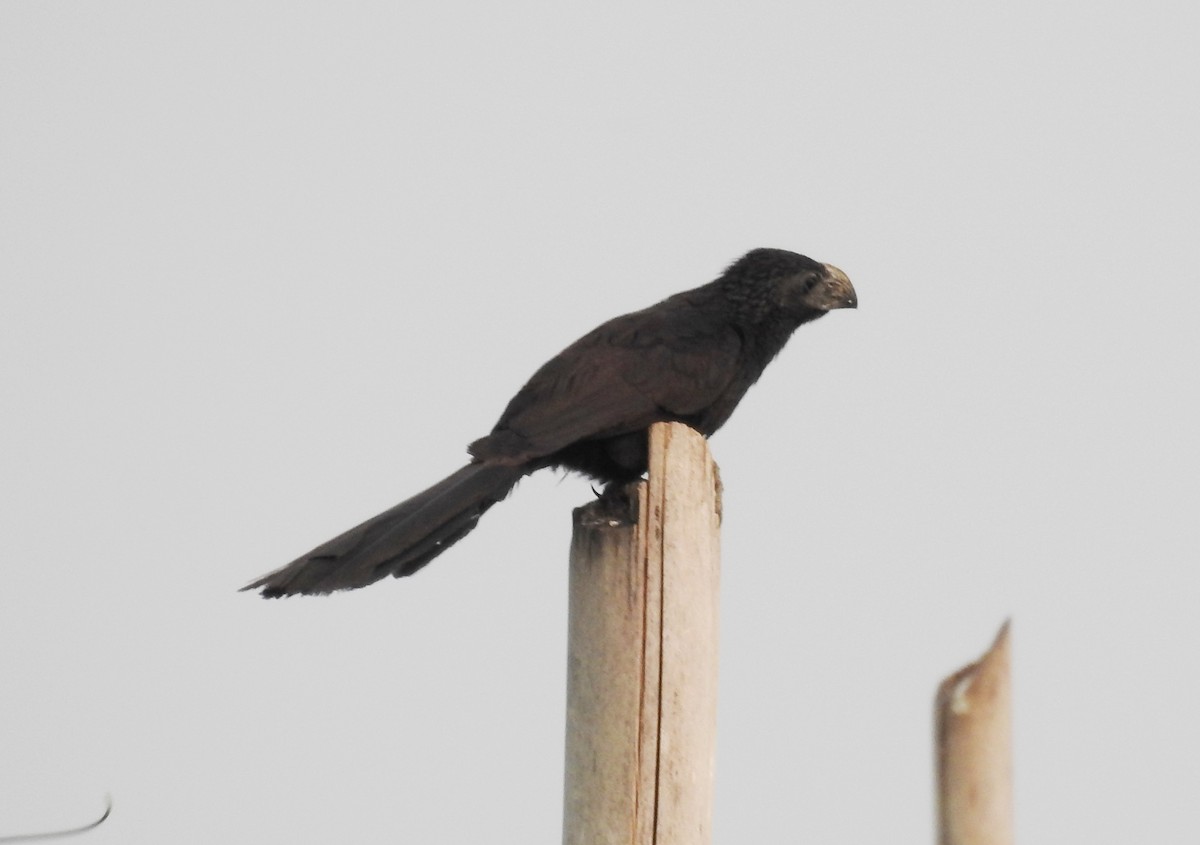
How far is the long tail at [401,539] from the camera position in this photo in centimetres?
335

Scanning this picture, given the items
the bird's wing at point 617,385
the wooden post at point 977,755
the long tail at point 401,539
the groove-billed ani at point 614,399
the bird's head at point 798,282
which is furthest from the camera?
the bird's head at point 798,282

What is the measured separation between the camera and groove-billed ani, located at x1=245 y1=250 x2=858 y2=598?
350 centimetres

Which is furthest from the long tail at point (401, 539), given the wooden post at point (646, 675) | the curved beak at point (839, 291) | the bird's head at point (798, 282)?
the curved beak at point (839, 291)

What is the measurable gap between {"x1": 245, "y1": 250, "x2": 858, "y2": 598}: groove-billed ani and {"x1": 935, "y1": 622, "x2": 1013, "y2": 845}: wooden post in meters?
2.42

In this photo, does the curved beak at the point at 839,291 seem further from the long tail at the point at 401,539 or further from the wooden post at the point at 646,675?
the wooden post at the point at 646,675

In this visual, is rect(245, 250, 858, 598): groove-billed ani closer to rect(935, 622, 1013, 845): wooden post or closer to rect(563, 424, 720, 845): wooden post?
rect(563, 424, 720, 845): wooden post

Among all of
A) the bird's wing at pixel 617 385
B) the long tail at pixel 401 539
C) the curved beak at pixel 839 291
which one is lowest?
the long tail at pixel 401 539

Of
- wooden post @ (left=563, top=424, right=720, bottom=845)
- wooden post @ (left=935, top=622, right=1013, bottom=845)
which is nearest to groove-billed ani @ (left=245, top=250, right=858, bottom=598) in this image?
wooden post @ (left=563, top=424, right=720, bottom=845)

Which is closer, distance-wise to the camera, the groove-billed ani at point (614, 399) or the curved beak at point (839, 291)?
the groove-billed ani at point (614, 399)

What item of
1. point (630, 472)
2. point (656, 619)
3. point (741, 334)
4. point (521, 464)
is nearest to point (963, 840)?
point (656, 619)

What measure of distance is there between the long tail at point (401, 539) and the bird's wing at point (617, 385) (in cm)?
16

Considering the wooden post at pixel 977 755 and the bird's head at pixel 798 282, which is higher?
the bird's head at pixel 798 282

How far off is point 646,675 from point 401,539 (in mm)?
742

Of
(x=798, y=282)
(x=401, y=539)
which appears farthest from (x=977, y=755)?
(x=798, y=282)
